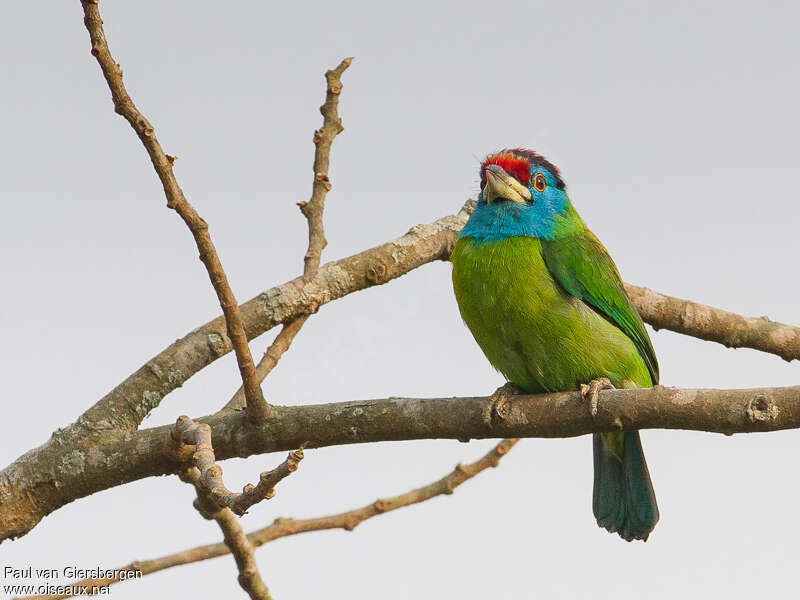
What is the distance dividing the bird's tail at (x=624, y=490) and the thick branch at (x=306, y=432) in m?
1.23

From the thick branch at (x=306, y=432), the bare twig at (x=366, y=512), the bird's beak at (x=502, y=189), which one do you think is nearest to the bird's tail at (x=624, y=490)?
the bare twig at (x=366, y=512)

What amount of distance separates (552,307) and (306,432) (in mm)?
1271

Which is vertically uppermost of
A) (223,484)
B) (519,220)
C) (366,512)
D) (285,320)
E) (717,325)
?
(519,220)

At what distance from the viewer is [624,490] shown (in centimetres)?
414

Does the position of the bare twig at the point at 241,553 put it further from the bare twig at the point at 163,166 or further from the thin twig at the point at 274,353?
the bare twig at the point at 163,166

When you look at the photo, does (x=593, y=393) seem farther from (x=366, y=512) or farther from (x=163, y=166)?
(x=163, y=166)

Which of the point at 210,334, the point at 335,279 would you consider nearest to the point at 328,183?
the point at 335,279

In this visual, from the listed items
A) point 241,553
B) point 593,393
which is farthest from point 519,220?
point 241,553

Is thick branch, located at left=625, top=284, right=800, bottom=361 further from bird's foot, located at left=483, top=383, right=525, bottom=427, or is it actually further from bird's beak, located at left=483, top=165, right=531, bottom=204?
bird's foot, located at left=483, top=383, right=525, bottom=427

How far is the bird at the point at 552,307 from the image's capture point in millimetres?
3670

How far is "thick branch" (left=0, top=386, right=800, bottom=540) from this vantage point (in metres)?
2.82

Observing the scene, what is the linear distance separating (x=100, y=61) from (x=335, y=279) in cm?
A: 158

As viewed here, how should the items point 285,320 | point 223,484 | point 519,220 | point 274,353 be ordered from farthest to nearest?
point 519,220 → point 285,320 → point 274,353 → point 223,484

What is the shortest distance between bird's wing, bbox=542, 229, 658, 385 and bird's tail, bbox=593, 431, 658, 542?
389 mm
